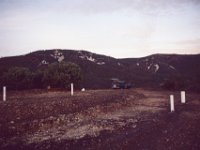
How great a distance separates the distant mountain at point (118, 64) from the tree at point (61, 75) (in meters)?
38.4

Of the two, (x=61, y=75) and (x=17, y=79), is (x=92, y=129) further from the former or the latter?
(x=17, y=79)

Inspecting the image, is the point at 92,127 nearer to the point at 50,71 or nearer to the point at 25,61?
the point at 50,71

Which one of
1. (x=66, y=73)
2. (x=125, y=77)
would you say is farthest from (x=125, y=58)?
(x=66, y=73)

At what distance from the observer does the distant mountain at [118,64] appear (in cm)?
8474

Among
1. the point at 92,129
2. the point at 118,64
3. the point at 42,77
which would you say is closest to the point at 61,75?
the point at 42,77

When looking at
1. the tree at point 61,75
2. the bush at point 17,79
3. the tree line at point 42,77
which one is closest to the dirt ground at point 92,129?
the tree at point 61,75

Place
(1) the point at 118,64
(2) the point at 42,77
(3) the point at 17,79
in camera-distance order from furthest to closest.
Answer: (1) the point at 118,64 → (2) the point at 42,77 → (3) the point at 17,79

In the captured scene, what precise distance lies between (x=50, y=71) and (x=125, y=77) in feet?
153

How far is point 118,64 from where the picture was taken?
10388cm

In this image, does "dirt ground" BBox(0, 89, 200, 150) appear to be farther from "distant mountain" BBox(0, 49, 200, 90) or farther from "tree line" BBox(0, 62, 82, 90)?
"distant mountain" BBox(0, 49, 200, 90)

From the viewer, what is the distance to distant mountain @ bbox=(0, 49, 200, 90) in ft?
278

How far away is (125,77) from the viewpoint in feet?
269

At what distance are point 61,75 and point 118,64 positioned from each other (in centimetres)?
6863

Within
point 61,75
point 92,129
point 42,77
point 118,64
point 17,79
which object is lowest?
point 92,129
